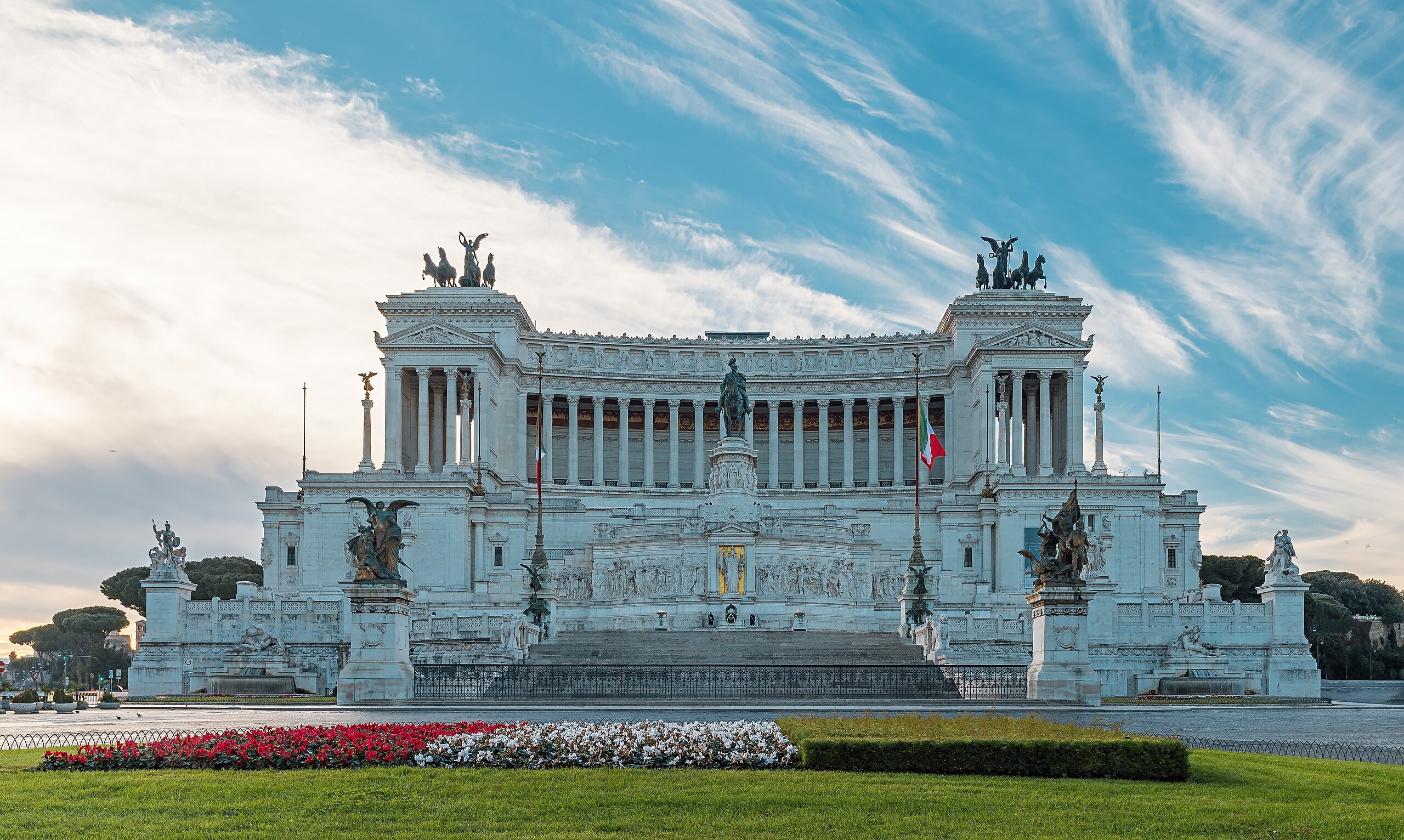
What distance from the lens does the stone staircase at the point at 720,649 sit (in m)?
55.2

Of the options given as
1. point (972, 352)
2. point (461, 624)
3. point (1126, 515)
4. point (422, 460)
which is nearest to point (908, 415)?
point (972, 352)

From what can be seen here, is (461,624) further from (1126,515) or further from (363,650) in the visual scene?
(1126,515)

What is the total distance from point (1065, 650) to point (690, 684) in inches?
475

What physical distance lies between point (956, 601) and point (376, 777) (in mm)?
58044

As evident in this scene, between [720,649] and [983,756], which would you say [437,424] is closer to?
[720,649]

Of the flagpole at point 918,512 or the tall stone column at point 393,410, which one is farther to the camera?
the tall stone column at point 393,410

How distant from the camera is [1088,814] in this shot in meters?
18.9

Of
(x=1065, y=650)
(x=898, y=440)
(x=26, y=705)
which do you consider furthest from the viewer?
(x=898, y=440)

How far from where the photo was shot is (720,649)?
191 ft

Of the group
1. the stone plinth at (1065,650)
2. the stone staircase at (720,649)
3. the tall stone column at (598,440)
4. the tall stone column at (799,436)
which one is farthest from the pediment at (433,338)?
the stone plinth at (1065,650)

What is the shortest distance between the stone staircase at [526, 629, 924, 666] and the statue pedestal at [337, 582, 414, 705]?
10651 mm

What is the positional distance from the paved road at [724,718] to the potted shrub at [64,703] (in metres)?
1.91

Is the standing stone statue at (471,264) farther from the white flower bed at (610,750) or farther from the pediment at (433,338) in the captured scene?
the white flower bed at (610,750)

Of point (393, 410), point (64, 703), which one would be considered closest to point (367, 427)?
point (393, 410)
